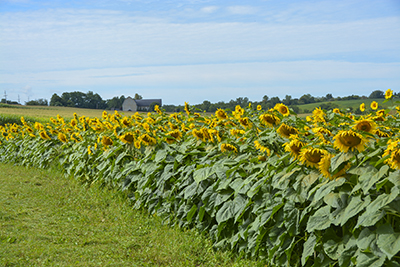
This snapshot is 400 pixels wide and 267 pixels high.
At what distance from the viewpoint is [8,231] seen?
469 centimetres

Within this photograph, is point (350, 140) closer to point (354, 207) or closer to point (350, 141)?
point (350, 141)

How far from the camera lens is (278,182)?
284cm

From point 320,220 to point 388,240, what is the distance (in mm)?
447

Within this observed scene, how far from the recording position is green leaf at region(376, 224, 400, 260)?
6.81ft

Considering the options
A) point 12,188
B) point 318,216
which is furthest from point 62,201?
point 318,216

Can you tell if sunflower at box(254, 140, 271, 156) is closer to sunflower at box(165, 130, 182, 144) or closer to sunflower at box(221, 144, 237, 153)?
sunflower at box(221, 144, 237, 153)

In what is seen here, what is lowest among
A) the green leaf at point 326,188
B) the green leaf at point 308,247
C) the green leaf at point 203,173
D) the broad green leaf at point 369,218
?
the green leaf at point 308,247

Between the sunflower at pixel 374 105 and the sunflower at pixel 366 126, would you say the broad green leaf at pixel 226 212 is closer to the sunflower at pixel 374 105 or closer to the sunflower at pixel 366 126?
the sunflower at pixel 366 126

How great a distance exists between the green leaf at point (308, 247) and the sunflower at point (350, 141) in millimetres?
671

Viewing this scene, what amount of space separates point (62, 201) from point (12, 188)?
1.80m

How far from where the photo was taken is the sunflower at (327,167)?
2506 mm

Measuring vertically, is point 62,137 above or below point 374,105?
below

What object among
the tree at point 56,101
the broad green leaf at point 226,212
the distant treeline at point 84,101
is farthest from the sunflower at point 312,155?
the tree at point 56,101

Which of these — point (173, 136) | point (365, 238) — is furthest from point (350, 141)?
point (173, 136)
